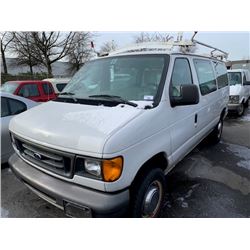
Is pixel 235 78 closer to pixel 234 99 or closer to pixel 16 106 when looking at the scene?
pixel 234 99

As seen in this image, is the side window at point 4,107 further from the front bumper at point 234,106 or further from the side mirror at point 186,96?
the front bumper at point 234,106

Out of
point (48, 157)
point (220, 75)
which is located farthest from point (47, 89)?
point (48, 157)

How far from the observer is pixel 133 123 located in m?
2.01

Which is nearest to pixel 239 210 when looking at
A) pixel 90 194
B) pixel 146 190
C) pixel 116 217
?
pixel 146 190

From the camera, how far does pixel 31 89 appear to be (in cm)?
786

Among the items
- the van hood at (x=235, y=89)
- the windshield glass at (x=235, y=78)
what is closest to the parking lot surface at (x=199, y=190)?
the van hood at (x=235, y=89)

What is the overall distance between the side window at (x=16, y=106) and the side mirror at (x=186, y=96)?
3.01m

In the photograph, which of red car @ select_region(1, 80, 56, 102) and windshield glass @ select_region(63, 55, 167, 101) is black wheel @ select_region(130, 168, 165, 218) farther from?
red car @ select_region(1, 80, 56, 102)

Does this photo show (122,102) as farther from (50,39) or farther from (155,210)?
(50,39)

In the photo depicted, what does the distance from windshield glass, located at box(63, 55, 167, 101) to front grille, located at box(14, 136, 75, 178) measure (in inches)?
34.3

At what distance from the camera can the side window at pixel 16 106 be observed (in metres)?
4.05

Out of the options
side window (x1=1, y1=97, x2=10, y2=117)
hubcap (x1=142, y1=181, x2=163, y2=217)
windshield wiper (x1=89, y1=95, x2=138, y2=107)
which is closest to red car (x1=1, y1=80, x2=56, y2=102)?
side window (x1=1, y1=97, x2=10, y2=117)

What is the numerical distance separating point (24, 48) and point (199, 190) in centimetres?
2209

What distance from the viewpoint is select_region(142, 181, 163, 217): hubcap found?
236cm
